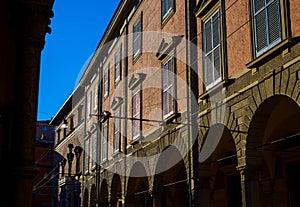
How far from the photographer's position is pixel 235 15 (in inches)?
540

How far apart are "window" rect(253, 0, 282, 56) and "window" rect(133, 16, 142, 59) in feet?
35.3

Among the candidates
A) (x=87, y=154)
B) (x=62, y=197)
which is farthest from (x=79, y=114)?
(x=62, y=197)

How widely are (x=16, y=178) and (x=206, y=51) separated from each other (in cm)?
1007

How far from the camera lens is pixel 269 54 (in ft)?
38.2

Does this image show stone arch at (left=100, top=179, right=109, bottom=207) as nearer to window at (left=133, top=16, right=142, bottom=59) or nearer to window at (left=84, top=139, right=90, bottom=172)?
window at (left=84, top=139, right=90, bottom=172)

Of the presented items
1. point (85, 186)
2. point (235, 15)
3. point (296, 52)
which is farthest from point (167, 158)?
point (85, 186)

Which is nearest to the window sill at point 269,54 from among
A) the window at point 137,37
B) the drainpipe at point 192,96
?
the drainpipe at point 192,96

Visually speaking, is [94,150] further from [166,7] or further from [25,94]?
[25,94]

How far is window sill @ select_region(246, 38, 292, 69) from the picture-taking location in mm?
11000

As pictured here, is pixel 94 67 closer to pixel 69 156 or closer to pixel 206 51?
pixel 69 156

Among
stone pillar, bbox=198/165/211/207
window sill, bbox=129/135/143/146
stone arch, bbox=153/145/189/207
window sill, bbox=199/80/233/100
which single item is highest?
window sill, bbox=199/80/233/100

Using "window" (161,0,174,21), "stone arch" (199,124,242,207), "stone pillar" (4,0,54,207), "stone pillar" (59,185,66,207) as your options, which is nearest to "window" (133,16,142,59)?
"window" (161,0,174,21)

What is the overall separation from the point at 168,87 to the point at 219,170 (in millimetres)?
3656

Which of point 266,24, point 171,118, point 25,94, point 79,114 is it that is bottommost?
point 25,94
